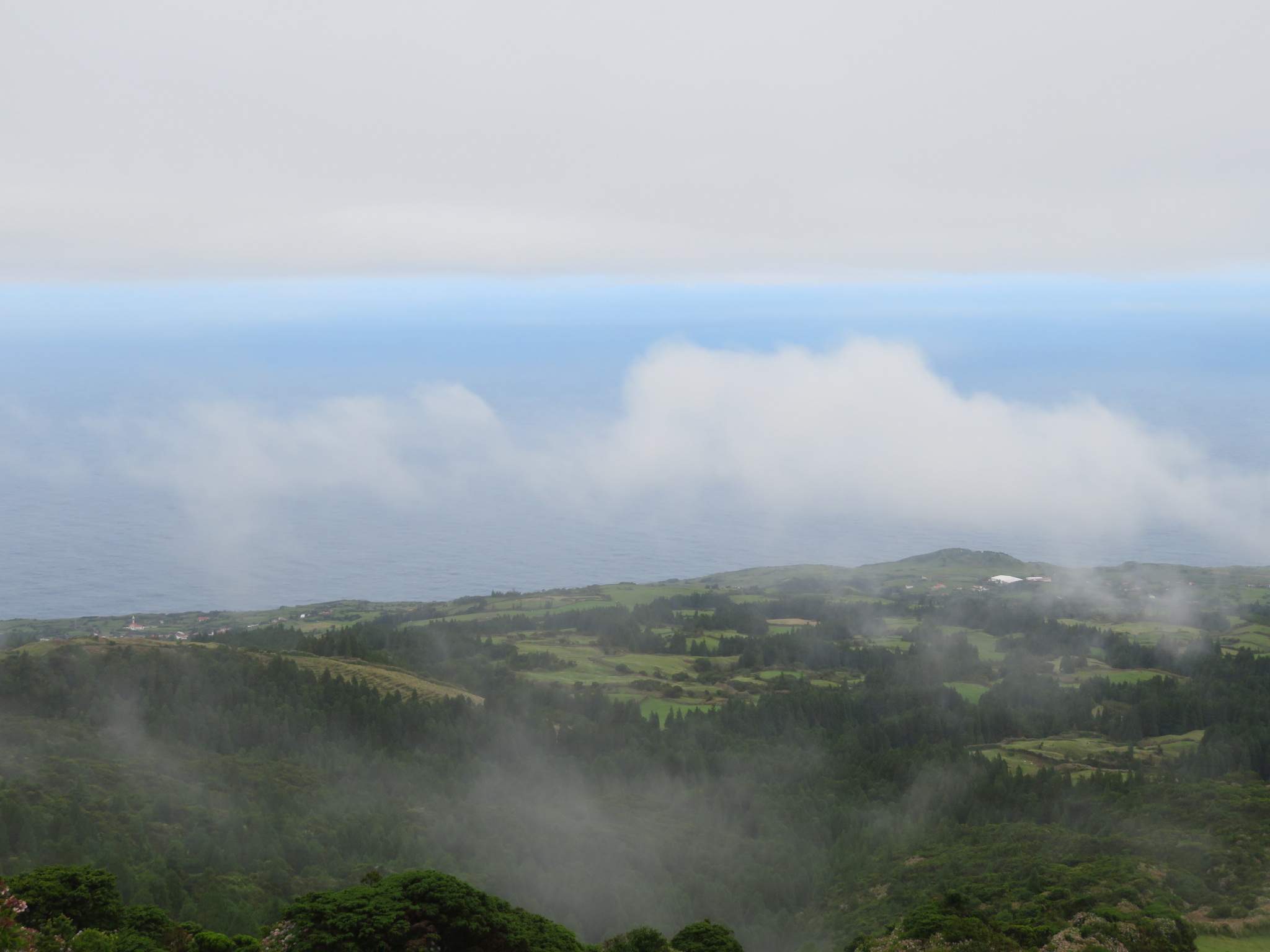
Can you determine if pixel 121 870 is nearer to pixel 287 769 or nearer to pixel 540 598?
pixel 287 769

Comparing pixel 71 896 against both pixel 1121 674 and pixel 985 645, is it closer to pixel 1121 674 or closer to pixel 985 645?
pixel 1121 674

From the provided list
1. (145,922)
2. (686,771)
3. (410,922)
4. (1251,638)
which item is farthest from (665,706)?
(1251,638)

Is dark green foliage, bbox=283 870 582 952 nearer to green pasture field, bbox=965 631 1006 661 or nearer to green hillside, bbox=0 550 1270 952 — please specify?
green hillside, bbox=0 550 1270 952

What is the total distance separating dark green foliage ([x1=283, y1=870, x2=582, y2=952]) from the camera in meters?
27.0

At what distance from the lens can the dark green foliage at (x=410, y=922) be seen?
2705cm

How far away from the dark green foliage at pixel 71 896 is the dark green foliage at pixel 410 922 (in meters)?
5.77

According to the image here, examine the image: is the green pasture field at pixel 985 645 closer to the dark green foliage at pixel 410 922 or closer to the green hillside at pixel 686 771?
the green hillside at pixel 686 771

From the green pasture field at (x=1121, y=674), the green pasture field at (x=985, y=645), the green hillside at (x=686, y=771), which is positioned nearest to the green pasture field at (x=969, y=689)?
the green hillside at (x=686, y=771)

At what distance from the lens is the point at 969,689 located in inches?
3964

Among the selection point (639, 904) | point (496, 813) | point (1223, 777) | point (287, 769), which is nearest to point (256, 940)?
point (639, 904)

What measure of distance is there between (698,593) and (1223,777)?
82611mm

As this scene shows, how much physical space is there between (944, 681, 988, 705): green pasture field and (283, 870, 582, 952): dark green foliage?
250 ft

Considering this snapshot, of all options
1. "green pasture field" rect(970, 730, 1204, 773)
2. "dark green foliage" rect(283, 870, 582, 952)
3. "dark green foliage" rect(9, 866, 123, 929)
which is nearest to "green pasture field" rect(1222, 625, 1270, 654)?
"green pasture field" rect(970, 730, 1204, 773)

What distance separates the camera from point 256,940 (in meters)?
29.0
